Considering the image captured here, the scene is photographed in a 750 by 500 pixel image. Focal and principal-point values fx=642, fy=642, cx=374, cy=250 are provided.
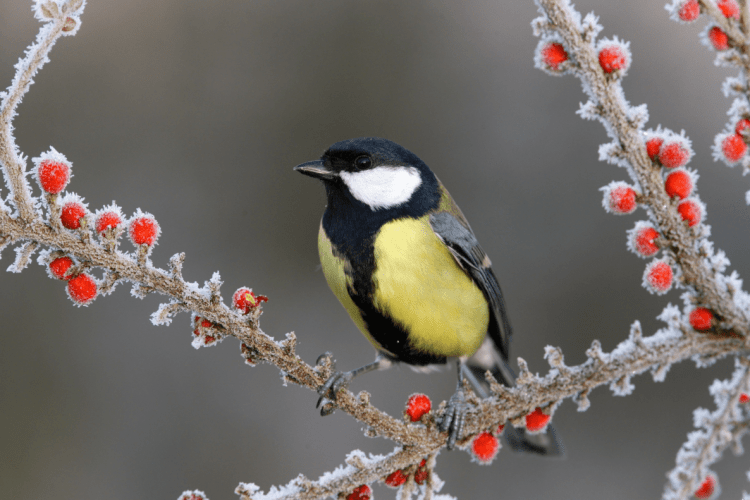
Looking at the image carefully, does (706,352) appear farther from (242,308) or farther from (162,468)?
(162,468)

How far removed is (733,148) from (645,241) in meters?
0.15

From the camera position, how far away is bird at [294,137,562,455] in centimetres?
122

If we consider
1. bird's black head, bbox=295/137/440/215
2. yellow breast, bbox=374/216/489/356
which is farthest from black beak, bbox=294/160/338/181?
yellow breast, bbox=374/216/489/356

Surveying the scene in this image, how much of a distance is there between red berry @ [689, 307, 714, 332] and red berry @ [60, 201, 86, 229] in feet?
2.56

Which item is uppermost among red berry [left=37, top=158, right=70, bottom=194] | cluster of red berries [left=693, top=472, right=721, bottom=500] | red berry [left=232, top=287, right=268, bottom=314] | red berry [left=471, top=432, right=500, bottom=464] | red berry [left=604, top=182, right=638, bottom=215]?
red berry [left=37, top=158, right=70, bottom=194]

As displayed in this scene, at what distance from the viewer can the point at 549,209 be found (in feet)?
7.16

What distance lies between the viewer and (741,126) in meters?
0.74

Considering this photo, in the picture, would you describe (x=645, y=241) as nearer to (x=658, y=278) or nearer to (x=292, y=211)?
(x=658, y=278)

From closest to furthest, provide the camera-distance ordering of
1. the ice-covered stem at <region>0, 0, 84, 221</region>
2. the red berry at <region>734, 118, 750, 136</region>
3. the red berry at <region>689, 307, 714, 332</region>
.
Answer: the ice-covered stem at <region>0, 0, 84, 221</region> < the red berry at <region>734, 118, 750, 136</region> < the red berry at <region>689, 307, 714, 332</region>

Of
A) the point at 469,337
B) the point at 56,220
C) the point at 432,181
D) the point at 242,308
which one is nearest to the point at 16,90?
the point at 56,220

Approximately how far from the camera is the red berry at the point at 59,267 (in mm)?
712

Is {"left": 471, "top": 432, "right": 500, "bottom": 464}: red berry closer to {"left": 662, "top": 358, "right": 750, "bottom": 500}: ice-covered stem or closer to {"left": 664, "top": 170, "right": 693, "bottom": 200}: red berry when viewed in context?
{"left": 662, "top": 358, "right": 750, "bottom": 500}: ice-covered stem

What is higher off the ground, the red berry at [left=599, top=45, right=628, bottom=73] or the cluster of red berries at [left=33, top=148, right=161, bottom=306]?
the cluster of red berries at [left=33, top=148, right=161, bottom=306]

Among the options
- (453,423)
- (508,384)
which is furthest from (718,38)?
(508,384)
